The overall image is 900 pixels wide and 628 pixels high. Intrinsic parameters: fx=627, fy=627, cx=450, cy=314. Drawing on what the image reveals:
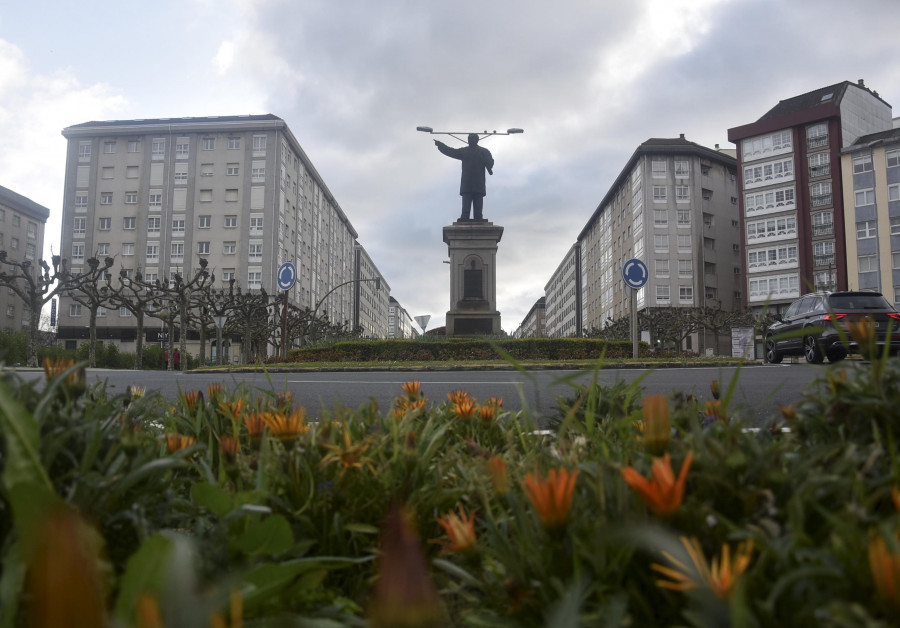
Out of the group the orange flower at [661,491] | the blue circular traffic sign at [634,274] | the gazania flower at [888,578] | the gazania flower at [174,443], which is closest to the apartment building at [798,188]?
the blue circular traffic sign at [634,274]

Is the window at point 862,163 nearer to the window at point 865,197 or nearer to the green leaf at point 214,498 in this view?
the window at point 865,197

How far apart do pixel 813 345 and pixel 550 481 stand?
1448 cm

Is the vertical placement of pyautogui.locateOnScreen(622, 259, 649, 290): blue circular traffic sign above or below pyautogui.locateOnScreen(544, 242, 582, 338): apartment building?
below

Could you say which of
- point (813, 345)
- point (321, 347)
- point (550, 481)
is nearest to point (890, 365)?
point (550, 481)

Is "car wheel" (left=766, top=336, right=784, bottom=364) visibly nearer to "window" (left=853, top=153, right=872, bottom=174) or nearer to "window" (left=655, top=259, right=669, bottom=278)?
Answer: "window" (left=853, top=153, right=872, bottom=174)

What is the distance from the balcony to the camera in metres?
53.3

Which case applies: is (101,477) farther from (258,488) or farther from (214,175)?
(214,175)

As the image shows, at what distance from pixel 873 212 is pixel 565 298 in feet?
232

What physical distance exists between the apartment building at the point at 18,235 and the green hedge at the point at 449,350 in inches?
2326

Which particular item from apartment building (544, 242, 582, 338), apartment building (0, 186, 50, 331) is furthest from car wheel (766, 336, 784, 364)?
apartment building (0, 186, 50, 331)

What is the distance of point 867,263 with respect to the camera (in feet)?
166

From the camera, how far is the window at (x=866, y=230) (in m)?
50.8

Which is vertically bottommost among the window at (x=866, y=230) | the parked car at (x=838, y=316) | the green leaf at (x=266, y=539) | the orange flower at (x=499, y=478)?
the green leaf at (x=266, y=539)

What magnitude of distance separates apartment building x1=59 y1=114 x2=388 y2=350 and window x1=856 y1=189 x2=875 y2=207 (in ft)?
153
